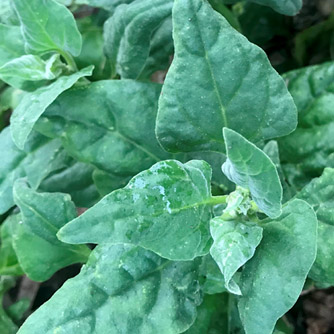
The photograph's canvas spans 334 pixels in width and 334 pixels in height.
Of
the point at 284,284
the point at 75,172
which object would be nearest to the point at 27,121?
the point at 75,172

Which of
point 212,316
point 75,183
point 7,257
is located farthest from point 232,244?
point 7,257

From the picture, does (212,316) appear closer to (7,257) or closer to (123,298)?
(123,298)

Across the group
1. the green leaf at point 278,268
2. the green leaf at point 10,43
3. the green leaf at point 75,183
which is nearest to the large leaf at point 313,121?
the green leaf at point 278,268

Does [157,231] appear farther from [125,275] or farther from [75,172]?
[75,172]

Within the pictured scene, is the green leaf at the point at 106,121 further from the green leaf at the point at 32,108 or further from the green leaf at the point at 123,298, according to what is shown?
the green leaf at the point at 123,298

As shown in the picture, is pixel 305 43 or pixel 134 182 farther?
pixel 305 43

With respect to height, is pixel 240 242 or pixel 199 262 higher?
pixel 240 242
